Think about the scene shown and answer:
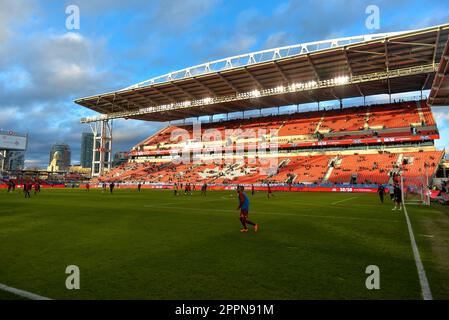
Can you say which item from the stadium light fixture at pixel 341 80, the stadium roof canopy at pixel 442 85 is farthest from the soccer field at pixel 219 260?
the stadium light fixture at pixel 341 80

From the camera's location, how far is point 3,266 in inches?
245

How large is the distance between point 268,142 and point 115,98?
37963 mm

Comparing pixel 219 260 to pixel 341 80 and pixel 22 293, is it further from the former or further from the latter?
pixel 341 80

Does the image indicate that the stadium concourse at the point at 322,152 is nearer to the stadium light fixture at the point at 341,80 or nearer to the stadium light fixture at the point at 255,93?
the stadium light fixture at the point at 341,80

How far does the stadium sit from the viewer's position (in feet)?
18.2

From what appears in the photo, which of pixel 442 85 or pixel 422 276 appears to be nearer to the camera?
pixel 422 276

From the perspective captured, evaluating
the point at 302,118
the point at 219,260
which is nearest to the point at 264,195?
the point at 219,260

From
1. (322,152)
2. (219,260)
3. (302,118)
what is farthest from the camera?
(302,118)

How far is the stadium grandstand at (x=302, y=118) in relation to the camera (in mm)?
47750

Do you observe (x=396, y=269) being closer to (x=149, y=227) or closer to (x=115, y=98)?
(x=149, y=227)

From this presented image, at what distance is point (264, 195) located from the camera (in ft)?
118

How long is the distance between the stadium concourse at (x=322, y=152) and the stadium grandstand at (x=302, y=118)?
20cm

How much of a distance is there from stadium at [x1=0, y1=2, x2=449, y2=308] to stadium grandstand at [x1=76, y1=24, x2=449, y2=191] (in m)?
0.36

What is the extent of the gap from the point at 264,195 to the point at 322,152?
29.8m
